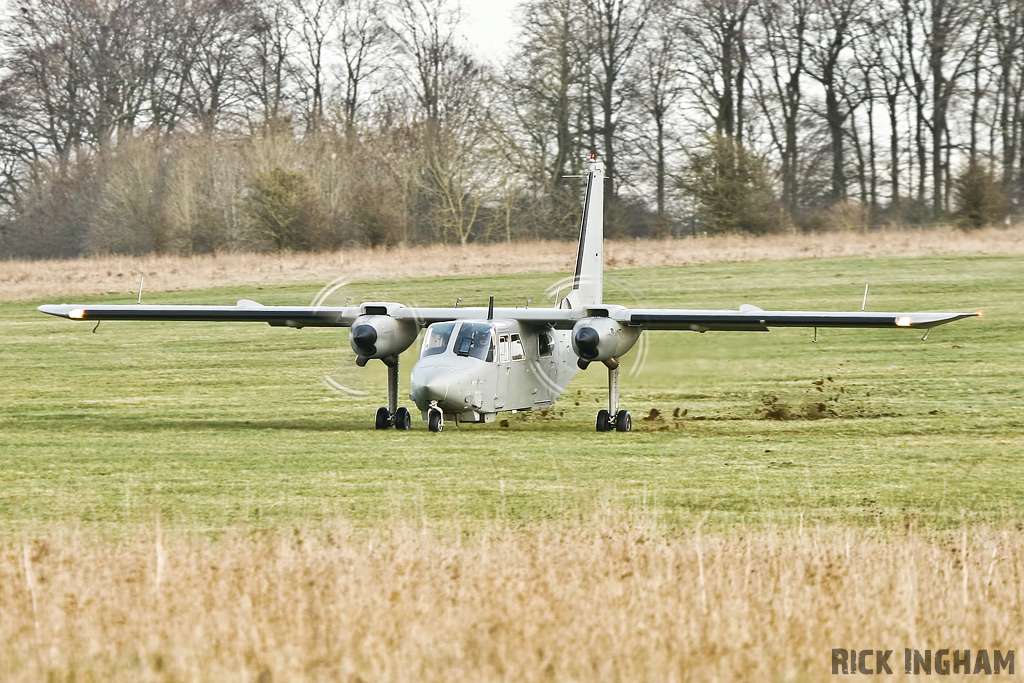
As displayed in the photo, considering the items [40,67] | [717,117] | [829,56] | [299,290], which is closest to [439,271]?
[299,290]

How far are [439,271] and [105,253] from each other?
814 inches

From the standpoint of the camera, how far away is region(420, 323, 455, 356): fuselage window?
20453 millimetres

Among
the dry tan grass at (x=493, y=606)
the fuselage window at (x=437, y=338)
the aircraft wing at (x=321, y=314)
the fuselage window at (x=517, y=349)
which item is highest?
the aircraft wing at (x=321, y=314)

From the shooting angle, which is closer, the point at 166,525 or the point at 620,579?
the point at 620,579

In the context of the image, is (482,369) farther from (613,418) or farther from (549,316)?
(613,418)

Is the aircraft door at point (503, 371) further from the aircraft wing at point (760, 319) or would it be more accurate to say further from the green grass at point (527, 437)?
the aircraft wing at point (760, 319)

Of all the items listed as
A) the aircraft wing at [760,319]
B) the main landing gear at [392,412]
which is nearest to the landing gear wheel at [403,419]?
the main landing gear at [392,412]

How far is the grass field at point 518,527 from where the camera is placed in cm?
752

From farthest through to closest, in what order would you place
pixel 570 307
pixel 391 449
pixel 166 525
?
pixel 570 307 < pixel 391 449 < pixel 166 525

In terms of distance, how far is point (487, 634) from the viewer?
25.0ft

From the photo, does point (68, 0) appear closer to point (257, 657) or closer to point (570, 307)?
point (570, 307)

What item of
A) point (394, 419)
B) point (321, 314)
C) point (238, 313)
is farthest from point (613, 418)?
point (238, 313)

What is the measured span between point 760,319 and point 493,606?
12.3 meters

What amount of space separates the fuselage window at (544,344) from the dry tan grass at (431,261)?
87.2 feet
